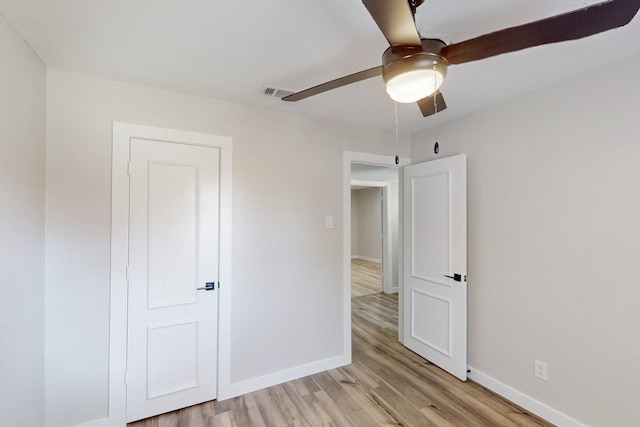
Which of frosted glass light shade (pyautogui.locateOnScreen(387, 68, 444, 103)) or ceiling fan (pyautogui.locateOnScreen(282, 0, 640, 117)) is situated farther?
frosted glass light shade (pyautogui.locateOnScreen(387, 68, 444, 103))

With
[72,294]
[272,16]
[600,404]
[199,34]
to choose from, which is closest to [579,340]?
[600,404]

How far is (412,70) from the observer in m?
1.10

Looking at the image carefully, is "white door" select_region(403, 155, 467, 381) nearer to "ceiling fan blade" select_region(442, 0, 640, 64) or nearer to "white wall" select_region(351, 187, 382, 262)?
"ceiling fan blade" select_region(442, 0, 640, 64)

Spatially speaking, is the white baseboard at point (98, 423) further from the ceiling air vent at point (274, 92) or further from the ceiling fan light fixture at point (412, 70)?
the ceiling fan light fixture at point (412, 70)

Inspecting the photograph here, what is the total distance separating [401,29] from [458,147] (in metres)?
1.97

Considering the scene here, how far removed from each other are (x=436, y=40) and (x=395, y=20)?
0.95 feet

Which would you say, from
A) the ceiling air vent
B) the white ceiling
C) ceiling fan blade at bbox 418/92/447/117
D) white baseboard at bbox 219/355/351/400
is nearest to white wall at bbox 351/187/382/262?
white baseboard at bbox 219/355/351/400

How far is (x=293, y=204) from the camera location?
2582 millimetres

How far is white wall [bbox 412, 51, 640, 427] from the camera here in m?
1.68

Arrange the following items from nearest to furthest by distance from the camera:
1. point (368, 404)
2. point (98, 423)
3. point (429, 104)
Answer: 1. point (429, 104)
2. point (98, 423)
3. point (368, 404)

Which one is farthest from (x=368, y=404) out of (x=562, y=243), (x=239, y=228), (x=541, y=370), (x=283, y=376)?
(x=562, y=243)

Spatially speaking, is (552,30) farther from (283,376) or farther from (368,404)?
(283,376)

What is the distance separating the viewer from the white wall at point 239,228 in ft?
5.98

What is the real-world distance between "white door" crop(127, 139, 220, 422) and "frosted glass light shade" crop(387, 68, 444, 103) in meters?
1.59
